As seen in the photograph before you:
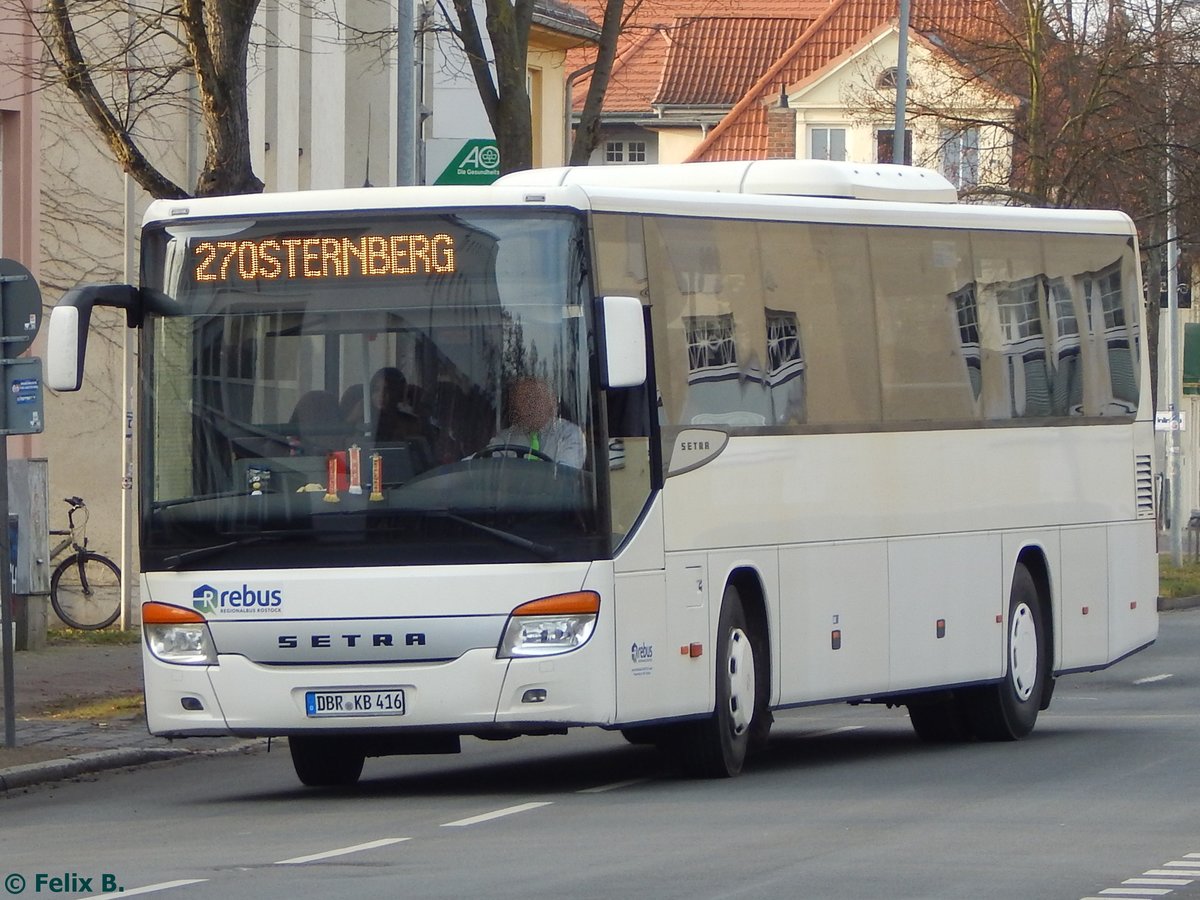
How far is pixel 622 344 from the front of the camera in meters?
12.6

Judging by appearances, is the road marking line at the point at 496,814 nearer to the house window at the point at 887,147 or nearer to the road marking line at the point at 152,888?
the road marking line at the point at 152,888

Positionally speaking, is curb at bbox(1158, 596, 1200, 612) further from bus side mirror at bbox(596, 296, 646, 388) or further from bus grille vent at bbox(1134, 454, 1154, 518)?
bus side mirror at bbox(596, 296, 646, 388)

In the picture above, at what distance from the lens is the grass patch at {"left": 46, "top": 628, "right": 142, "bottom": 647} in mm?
25156

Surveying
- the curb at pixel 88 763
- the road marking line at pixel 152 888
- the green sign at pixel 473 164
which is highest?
the green sign at pixel 473 164

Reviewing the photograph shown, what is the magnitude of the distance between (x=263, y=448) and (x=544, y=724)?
6.31 ft

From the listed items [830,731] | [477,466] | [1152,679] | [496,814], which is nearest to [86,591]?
[1152,679]

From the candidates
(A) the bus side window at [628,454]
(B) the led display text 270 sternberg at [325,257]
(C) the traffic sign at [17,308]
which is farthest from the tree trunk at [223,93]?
(A) the bus side window at [628,454]

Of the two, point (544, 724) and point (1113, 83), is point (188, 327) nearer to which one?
point (544, 724)

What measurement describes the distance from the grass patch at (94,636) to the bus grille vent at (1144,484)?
10.4m

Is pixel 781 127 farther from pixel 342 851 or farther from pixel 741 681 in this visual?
pixel 342 851

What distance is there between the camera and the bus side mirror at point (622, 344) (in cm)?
1258

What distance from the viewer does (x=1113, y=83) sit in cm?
3744

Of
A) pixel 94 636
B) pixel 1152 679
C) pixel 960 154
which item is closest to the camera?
Answer: pixel 1152 679

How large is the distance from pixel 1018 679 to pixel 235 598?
6088 millimetres
